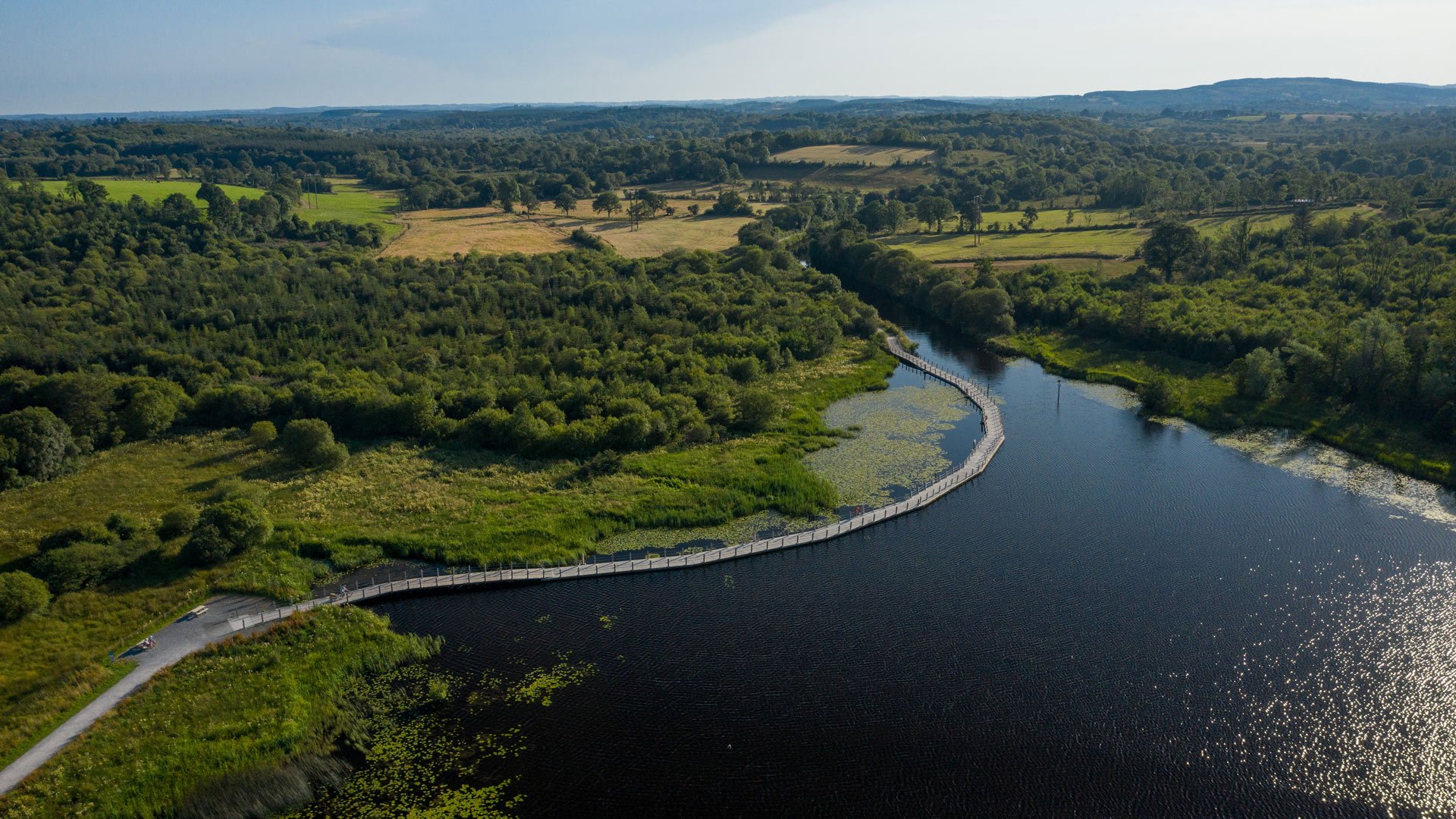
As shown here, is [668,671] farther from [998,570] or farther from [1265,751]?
[1265,751]

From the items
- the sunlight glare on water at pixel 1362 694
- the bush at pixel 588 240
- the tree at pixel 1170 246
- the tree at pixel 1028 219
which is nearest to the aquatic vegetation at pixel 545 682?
the sunlight glare on water at pixel 1362 694

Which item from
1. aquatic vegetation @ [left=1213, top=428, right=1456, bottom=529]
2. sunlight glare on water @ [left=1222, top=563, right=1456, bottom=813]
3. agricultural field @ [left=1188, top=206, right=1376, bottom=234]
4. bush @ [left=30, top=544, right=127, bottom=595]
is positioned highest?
agricultural field @ [left=1188, top=206, right=1376, bottom=234]

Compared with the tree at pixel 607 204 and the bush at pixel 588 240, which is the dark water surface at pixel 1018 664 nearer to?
the bush at pixel 588 240

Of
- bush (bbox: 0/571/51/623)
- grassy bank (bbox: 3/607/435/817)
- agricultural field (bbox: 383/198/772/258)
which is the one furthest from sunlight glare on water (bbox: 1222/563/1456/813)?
agricultural field (bbox: 383/198/772/258)

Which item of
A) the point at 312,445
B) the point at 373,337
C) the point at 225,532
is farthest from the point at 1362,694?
the point at 373,337

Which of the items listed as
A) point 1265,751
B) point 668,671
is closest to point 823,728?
point 668,671

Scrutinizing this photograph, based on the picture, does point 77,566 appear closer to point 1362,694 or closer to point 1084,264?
point 1362,694

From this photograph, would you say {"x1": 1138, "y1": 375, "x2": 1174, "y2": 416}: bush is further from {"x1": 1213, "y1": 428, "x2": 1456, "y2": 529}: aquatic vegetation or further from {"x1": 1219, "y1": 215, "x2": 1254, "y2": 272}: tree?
{"x1": 1219, "y1": 215, "x2": 1254, "y2": 272}: tree
